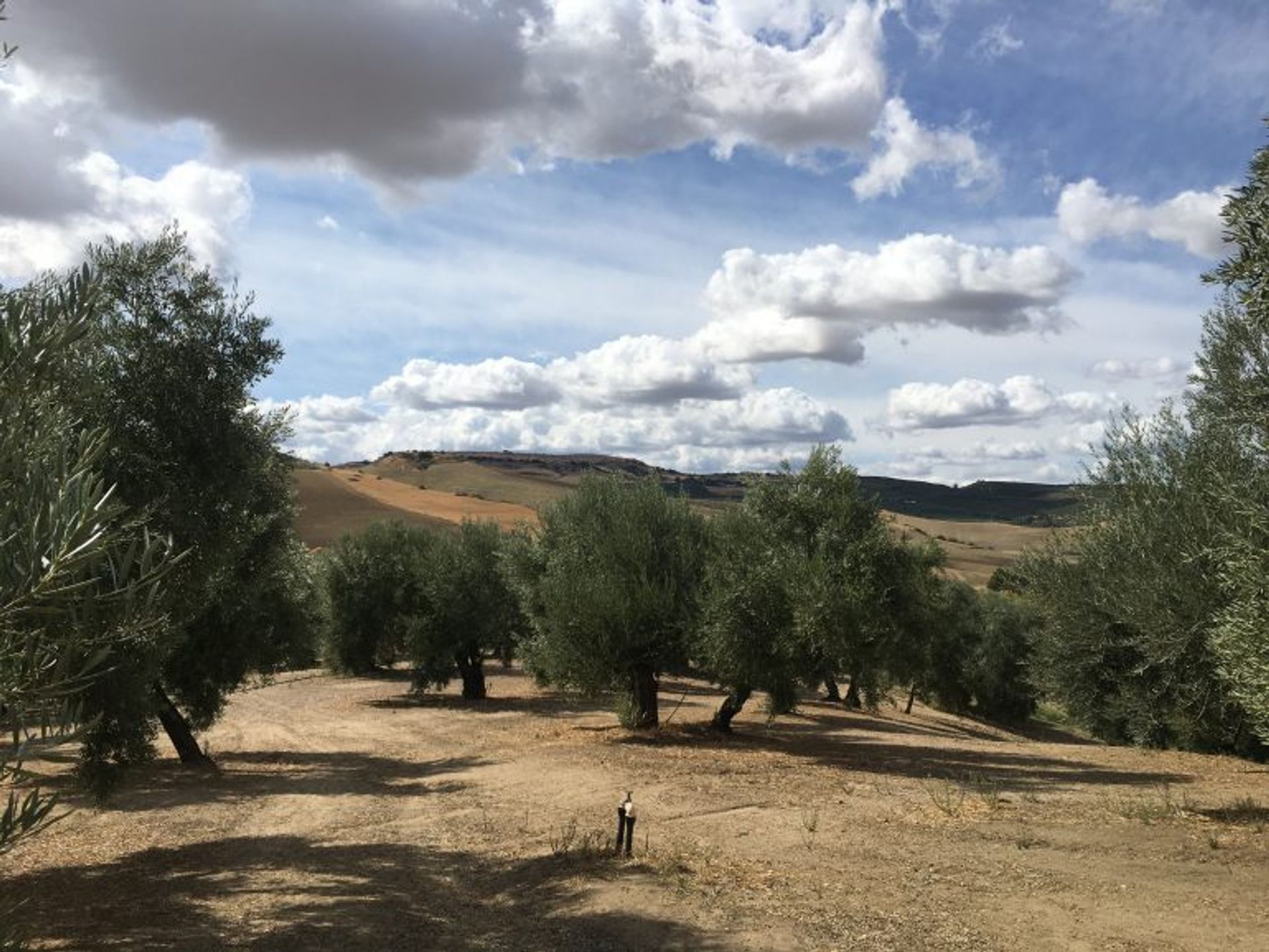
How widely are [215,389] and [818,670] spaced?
1592cm

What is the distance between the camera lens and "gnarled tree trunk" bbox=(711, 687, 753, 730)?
23703mm

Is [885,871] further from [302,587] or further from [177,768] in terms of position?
[302,587]

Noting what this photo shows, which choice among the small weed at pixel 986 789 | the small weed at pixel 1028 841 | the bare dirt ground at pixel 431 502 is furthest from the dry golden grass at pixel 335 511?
the small weed at pixel 1028 841

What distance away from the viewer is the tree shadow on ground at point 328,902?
956cm

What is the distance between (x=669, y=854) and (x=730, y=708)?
12.9 metres

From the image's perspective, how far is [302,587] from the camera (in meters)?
25.8

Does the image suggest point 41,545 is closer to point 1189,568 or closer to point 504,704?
point 1189,568

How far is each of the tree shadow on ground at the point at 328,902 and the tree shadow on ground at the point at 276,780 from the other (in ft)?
13.2

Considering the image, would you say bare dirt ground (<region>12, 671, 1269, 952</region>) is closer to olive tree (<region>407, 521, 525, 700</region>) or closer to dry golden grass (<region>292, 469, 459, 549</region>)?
olive tree (<region>407, 521, 525, 700</region>)

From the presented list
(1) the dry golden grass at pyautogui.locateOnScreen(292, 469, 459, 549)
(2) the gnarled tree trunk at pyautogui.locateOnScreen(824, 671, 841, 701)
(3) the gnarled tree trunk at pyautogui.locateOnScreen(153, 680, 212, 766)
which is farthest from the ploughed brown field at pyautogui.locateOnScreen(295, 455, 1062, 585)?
(3) the gnarled tree trunk at pyautogui.locateOnScreen(153, 680, 212, 766)

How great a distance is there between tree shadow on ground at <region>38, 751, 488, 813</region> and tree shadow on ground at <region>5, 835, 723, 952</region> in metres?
4.03

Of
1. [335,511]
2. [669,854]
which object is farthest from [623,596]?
[335,511]

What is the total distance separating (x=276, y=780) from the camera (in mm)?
20016

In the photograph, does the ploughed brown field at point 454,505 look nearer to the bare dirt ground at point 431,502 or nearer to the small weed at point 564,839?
the bare dirt ground at point 431,502
